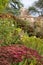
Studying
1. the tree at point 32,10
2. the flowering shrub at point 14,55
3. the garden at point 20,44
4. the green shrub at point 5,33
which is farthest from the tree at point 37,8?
the flowering shrub at point 14,55

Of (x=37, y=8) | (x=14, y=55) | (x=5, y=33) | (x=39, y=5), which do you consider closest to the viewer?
(x=14, y=55)

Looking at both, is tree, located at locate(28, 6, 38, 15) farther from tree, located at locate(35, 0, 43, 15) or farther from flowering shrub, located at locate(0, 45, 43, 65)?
flowering shrub, located at locate(0, 45, 43, 65)

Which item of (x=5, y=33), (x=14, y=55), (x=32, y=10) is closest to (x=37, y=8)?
(x=32, y=10)

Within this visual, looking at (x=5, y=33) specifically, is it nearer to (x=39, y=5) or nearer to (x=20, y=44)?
(x=20, y=44)

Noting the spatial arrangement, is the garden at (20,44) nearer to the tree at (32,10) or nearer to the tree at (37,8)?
the tree at (32,10)

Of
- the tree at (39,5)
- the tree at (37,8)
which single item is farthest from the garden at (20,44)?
the tree at (39,5)

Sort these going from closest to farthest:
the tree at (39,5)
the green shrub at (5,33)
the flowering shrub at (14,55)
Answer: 1. the flowering shrub at (14,55)
2. the green shrub at (5,33)
3. the tree at (39,5)

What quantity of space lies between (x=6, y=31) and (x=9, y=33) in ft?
0.38

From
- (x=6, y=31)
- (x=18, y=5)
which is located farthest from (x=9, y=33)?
(x=18, y=5)

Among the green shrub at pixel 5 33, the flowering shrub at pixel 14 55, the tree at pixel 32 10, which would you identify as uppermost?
the flowering shrub at pixel 14 55

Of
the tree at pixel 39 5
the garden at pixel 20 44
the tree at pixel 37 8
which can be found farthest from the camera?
the tree at pixel 39 5

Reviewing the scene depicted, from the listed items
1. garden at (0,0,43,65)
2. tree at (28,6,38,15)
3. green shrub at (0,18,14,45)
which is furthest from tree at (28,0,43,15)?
green shrub at (0,18,14,45)

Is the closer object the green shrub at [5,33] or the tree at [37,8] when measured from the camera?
the green shrub at [5,33]

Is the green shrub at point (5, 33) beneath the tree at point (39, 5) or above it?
above
